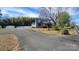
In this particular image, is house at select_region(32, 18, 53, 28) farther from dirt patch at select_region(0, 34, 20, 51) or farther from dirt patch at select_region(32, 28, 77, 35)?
dirt patch at select_region(0, 34, 20, 51)

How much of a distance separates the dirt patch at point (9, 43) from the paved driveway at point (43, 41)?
4cm

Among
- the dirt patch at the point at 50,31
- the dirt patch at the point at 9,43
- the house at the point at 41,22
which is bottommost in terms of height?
the dirt patch at the point at 9,43

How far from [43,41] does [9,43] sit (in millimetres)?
327

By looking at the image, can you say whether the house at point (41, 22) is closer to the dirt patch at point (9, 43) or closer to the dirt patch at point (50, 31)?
the dirt patch at point (50, 31)

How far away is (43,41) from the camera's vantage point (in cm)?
157

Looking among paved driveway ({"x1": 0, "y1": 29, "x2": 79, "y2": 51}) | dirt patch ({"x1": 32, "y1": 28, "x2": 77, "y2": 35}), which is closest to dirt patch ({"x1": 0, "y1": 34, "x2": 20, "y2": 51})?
paved driveway ({"x1": 0, "y1": 29, "x2": 79, "y2": 51})

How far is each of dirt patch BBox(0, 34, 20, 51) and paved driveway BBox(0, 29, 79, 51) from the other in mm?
39

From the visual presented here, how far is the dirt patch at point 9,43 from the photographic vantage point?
1562mm

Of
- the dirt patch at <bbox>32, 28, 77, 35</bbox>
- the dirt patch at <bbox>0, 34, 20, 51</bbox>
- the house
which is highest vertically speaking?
the house

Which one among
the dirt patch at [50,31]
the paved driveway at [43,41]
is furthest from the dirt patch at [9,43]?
the dirt patch at [50,31]

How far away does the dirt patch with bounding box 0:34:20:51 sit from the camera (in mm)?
1562

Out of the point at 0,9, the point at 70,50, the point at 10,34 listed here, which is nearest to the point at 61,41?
the point at 70,50
